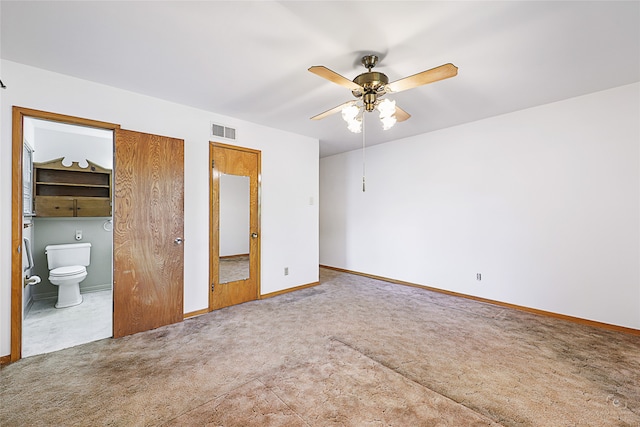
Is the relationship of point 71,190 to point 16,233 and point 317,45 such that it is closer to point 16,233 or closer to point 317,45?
point 16,233

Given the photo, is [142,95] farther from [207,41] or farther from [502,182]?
[502,182]

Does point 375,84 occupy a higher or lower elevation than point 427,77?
higher

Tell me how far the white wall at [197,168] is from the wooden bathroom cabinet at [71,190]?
2.00 meters

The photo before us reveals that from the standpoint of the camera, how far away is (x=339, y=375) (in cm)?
212

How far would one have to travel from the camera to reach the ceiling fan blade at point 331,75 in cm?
181

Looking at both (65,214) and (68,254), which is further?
(65,214)

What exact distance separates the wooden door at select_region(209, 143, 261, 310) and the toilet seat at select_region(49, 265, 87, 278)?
177 centimetres

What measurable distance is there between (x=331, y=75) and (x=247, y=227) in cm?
259

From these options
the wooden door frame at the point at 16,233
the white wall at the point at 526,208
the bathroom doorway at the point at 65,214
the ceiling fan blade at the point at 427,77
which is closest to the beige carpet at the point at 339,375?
the wooden door frame at the point at 16,233

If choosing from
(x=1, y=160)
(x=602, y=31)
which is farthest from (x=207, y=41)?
(x=602, y=31)

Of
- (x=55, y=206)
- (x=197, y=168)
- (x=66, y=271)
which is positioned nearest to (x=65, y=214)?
(x=55, y=206)

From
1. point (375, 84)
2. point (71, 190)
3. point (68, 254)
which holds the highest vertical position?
point (375, 84)

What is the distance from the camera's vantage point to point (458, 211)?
4203 millimetres

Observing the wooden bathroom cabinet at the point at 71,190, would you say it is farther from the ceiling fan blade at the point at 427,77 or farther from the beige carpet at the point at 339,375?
the ceiling fan blade at the point at 427,77
